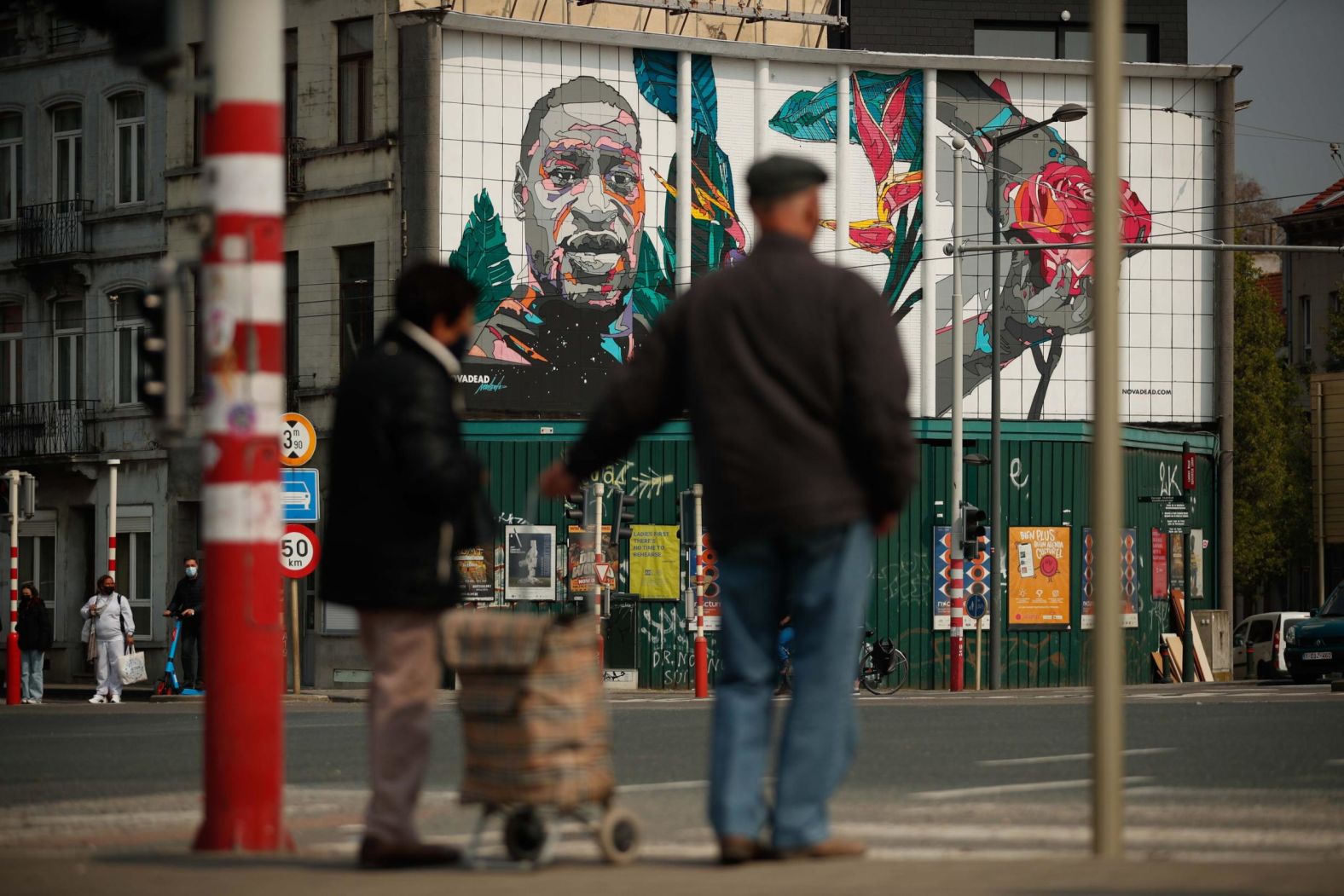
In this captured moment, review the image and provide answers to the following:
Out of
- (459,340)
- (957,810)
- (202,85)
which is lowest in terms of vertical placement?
(957,810)

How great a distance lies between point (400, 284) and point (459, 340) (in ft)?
0.82

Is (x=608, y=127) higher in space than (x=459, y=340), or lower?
higher

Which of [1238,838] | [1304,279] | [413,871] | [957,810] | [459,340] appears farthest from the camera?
[1304,279]

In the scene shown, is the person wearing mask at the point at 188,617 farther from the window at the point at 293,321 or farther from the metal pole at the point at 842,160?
the metal pole at the point at 842,160

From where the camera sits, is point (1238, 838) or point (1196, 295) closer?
point (1238, 838)

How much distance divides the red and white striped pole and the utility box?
1464 inches

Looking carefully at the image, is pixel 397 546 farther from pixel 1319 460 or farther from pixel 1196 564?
pixel 1319 460

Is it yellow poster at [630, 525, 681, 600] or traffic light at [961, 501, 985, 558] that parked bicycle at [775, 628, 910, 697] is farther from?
yellow poster at [630, 525, 681, 600]

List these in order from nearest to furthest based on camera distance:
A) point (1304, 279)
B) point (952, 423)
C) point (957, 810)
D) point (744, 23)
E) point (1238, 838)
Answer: point (1238, 838) → point (957, 810) → point (952, 423) → point (744, 23) → point (1304, 279)

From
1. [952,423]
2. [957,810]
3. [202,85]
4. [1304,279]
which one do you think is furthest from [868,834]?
[1304,279]

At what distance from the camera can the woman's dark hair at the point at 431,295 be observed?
6.87 meters

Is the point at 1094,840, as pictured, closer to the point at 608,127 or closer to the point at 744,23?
the point at 608,127

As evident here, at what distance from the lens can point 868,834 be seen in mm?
7836

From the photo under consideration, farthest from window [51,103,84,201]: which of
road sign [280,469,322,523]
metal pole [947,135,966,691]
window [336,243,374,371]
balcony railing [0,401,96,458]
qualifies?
road sign [280,469,322,523]
